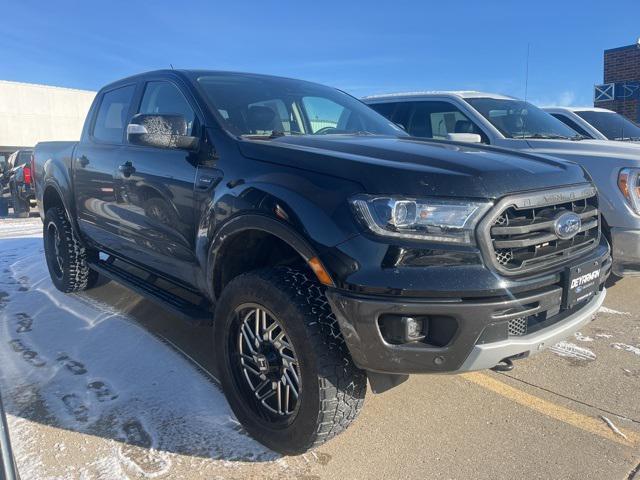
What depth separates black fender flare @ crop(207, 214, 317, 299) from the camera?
223cm

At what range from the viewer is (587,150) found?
4871mm

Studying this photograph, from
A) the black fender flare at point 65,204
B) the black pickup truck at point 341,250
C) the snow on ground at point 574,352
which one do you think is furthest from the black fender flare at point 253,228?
the black fender flare at point 65,204

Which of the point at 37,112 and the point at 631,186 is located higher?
the point at 37,112

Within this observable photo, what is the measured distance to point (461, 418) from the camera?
2.81m

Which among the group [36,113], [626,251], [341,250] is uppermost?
[36,113]

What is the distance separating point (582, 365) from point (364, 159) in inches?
87.7

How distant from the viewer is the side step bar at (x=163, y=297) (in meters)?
3.06

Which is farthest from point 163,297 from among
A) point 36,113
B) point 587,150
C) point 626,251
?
point 36,113

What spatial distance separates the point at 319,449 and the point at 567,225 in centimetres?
158

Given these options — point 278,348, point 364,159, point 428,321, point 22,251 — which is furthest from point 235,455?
point 22,251

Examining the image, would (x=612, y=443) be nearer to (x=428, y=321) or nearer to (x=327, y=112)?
(x=428, y=321)

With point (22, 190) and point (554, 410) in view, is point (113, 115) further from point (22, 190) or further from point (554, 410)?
point (22, 190)

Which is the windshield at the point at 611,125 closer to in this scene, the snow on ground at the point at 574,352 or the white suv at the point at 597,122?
the white suv at the point at 597,122

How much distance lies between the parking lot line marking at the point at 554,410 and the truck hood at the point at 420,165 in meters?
1.26
